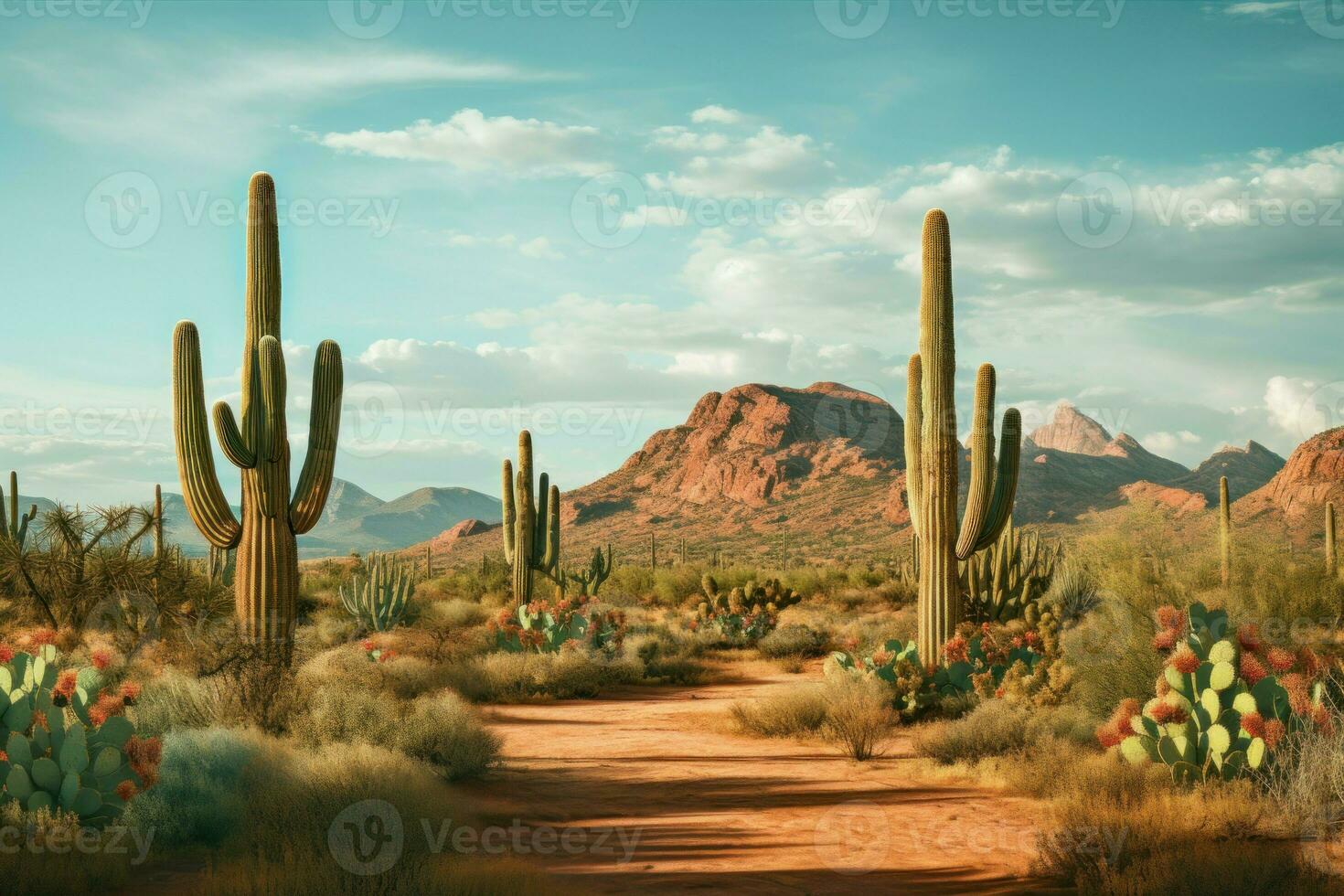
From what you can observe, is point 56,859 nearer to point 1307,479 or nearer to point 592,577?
point 592,577

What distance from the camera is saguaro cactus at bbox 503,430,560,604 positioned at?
73.8 feet

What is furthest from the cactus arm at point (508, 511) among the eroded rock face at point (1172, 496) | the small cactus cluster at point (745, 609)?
the eroded rock face at point (1172, 496)

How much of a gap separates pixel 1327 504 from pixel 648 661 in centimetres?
1799

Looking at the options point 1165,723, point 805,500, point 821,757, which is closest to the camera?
point 1165,723

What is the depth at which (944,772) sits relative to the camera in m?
10.3

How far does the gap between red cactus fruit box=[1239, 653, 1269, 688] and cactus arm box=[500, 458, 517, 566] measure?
55.9 ft

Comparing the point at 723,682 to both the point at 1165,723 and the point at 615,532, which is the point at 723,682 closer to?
the point at 1165,723

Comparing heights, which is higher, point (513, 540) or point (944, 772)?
point (513, 540)

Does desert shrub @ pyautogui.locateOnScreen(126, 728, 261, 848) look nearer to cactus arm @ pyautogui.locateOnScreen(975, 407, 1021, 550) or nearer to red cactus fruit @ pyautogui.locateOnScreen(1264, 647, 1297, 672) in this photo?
red cactus fruit @ pyautogui.locateOnScreen(1264, 647, 1297, 672)

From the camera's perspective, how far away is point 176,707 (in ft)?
33.1

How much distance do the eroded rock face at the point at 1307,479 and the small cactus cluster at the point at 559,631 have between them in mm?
34518

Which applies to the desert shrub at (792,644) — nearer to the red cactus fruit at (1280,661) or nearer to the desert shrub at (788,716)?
the desert shrub at (788,716)

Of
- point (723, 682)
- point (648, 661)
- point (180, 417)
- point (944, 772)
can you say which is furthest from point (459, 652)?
point (944, 772)

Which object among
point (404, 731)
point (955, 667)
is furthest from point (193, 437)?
point (955, 667)
